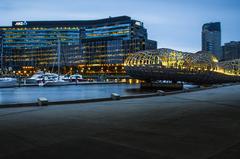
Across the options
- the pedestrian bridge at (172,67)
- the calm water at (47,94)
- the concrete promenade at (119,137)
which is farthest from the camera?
the pedestrian bridge at (172,67)

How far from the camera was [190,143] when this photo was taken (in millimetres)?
9234

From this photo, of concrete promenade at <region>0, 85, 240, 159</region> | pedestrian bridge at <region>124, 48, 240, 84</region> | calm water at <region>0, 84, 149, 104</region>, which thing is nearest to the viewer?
concrete promenade at <region>0, 85, 240, 159</region>

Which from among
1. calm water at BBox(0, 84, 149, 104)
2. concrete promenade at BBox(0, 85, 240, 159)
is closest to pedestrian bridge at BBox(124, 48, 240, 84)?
calm water at BBox(0, 84, 149, 104)

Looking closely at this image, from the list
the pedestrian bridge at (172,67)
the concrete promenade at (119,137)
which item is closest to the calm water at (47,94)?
the concrete promenade at (119,137)

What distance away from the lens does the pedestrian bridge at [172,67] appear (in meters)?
83.3

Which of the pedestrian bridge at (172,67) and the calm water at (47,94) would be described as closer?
the calm water at (47,94)

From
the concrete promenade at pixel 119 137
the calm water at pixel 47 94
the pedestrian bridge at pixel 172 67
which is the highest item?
the pedestrian bridge at pixel 172 67

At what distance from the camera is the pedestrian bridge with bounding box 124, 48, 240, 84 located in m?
83.3

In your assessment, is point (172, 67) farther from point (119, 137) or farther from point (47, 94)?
point (119, 137)

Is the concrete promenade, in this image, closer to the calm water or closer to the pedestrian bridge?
the calm water

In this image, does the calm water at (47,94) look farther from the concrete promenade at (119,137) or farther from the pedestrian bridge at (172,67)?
the pedestrian bridge at (172,67)

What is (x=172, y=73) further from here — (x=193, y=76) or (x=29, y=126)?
(x=29, y=126)

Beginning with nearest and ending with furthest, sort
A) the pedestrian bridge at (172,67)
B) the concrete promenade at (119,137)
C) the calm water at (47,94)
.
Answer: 1. the concrete promenade at (119,137)
2. the calm water at (47,94)
3. the pedestrian bridge at (172,67)

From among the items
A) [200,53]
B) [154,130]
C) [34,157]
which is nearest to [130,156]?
[34,157]
